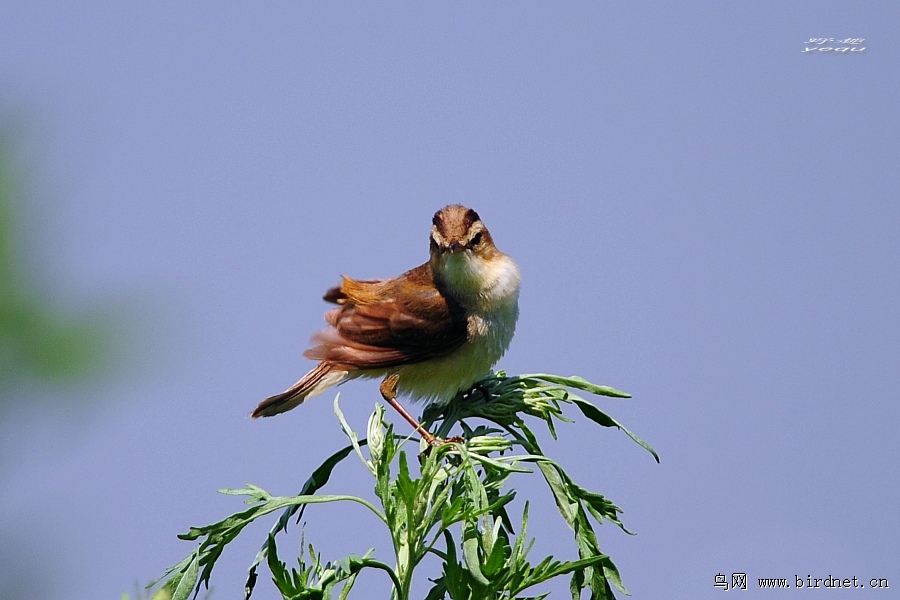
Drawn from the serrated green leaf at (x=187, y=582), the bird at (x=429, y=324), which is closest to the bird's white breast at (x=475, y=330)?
the bird at (x=429, y=324)

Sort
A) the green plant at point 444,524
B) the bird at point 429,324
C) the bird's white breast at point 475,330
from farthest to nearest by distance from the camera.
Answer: the bird at point 429,324, the bird's white breast at point 475,330, the green plant at point 444,524

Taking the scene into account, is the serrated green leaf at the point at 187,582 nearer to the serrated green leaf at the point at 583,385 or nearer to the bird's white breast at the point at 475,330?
the serrated green leaf at the point at 583,385

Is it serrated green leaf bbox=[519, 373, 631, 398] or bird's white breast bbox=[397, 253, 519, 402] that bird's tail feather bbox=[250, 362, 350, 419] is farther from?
serrated green leaf bbox=[519, 373, 631, 398]

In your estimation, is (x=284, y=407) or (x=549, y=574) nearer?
(x=549, y=574)

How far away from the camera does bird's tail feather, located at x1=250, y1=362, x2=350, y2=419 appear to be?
4477 millimetres

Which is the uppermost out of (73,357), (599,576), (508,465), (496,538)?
(73,357)

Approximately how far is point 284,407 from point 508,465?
217 centimetres

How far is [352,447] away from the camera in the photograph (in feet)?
9.41

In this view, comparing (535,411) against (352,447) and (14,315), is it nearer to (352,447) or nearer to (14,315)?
(352,447)

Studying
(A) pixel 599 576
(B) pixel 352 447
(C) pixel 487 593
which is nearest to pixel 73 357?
(B) pixel 352 447

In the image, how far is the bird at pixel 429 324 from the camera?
4.56 m

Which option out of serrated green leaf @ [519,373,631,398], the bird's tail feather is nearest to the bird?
the bird's tail feather

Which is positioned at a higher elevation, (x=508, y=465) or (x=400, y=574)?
(x=508, y=465)

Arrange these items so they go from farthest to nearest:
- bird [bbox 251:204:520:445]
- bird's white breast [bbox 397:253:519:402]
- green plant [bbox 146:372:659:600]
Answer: bird [bbox 251:204:520:445], bird's white breast [bbox 397:253:519:402], green plant [bbox 146:372:659:600]
